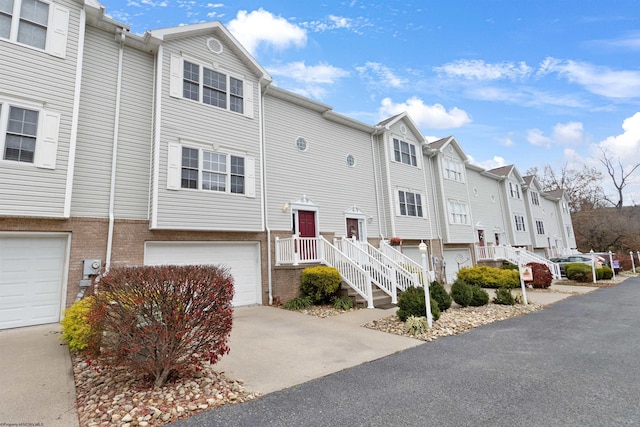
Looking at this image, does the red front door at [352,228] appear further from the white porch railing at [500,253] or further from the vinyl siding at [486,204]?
the vinyl siding at [486,204]

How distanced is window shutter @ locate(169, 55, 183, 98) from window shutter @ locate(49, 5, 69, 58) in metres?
2.63

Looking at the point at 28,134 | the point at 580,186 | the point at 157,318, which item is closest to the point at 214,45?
the point at 28,134

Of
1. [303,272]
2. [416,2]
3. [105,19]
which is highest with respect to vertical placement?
[416,2]

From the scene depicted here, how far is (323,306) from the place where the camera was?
10.1 m

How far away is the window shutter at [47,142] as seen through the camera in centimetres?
A: 751

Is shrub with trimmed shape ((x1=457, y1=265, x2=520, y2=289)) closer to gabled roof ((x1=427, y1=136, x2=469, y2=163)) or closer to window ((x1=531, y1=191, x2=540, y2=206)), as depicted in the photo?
gabled roof ((x1=427, y1=136, x2=469, y2=163))

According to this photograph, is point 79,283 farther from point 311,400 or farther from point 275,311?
point 311,400

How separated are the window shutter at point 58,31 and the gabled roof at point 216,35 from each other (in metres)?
1.98

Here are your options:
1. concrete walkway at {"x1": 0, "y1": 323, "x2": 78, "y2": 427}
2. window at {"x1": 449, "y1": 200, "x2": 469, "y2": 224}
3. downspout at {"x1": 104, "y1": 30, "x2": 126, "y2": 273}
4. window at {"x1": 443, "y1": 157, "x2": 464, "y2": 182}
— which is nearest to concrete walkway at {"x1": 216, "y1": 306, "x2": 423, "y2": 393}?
concrete walkway at {"x1": 0, "y1": 323, "x2": 78, "y2": 427}

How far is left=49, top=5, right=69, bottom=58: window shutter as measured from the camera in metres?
8.03

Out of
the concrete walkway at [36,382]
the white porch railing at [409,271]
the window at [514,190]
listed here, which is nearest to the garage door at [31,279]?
the concrete walkway at [36,382]

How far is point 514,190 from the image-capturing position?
27.1 m

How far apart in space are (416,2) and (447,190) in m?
11.4

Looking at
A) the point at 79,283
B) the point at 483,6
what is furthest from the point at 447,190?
the point at 79,283
